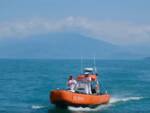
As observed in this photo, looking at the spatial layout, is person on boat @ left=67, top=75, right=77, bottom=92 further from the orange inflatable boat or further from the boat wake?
the boat wake

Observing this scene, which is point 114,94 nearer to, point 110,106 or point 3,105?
point 110,106

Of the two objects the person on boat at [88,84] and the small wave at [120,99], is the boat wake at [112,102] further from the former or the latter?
the person on boat at [88,84]

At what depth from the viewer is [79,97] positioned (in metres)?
43.7

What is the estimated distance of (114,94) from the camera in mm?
60344

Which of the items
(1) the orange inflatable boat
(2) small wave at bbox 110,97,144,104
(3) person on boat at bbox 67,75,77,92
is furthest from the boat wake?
(3) person on boat at bbox 67,75,77,92

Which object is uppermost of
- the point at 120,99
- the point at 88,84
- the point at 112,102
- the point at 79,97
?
the point at 88,84

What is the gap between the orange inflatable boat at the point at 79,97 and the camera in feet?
142

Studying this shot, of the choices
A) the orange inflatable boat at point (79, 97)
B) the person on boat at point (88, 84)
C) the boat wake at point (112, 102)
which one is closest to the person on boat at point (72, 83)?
the orange inflatable boat at point (79, 97)

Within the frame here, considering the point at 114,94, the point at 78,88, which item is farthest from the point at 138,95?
the point at 78,88

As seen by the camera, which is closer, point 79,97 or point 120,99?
point 79,97

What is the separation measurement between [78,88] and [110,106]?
4294 mm

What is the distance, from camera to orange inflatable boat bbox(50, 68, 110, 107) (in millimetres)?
43156

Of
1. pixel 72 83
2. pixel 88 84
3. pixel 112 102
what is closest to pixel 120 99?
pixel 112 102

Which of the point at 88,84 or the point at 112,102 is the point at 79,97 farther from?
the point at 112,102
